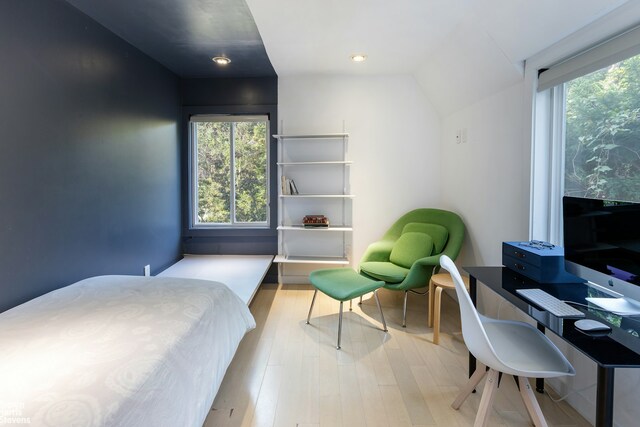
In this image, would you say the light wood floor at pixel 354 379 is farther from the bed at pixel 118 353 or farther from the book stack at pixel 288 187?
the book stack at pixel 288 187

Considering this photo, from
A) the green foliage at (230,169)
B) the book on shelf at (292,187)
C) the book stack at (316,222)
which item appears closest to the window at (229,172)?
the green foliage at (230,169)

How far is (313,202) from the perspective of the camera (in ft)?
12.7

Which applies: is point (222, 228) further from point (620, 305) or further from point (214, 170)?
point (620, 305)

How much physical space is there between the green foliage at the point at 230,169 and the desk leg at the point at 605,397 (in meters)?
3.36

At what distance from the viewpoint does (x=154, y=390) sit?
112cm

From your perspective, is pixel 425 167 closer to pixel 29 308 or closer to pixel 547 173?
pixel 547 173

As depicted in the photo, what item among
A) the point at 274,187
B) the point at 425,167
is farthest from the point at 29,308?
the point at 425,167

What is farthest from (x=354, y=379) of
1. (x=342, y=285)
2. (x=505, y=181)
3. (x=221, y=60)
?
(x=221, y=60)

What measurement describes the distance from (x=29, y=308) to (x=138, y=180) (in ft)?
4.83

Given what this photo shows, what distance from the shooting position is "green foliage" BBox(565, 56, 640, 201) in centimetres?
164

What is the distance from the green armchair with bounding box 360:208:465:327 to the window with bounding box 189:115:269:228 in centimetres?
147

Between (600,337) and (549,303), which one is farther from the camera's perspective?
(549,303)

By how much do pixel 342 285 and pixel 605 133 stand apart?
192cm

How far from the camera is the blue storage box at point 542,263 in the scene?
1747mm
